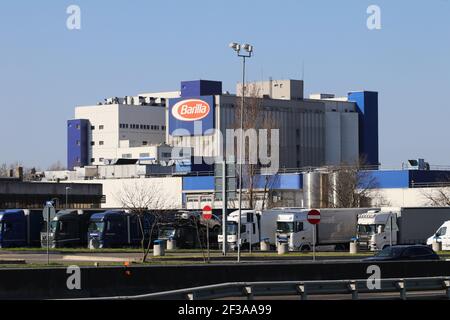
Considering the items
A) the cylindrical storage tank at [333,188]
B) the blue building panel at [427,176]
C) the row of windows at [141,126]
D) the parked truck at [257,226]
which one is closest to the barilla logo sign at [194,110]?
the row of windows at [141,126]

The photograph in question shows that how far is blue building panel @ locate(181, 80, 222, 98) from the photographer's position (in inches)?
5994

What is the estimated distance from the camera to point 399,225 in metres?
70.5

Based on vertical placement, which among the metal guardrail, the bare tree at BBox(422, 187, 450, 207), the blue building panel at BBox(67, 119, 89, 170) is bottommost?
the metal guardrail

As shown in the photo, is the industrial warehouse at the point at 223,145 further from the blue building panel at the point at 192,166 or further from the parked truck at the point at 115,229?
the parked truck at the point at 115,229

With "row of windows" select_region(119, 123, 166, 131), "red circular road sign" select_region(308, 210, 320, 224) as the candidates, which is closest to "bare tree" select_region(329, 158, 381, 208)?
"red circular road sign" select_region(308, 210, 320, 224)

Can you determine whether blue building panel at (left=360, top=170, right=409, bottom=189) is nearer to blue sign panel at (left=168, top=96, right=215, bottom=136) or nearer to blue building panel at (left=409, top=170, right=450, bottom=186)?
blue building panel at (left=409, top=170, right=450, bottom=186)

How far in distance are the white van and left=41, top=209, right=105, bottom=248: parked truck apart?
22067mm

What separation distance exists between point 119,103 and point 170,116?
39.4 m

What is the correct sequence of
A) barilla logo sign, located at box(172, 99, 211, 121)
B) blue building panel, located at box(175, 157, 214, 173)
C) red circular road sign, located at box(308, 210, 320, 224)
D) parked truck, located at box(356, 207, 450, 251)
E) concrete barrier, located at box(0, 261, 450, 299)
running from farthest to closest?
barilla logo sign, located at box(172, 99, 211, 121) → blue building panel, located at box(175, 157, 214, 173) → parked truck, located at box(356, 207, 450, 251) → red circular road sign, located at box(308, 210, 320, 224) → concrete barrier, located at box(0, 261, 450, 299)

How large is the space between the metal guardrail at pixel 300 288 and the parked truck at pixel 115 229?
129ft

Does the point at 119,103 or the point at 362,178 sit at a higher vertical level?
the point at 119,103

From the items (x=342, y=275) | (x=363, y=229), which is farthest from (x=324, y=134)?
(x=342, y=275)
